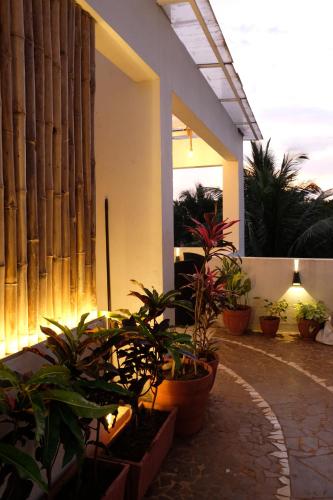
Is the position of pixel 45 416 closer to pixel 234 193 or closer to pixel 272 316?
pixel 272 316

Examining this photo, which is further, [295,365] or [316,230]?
[316,230]

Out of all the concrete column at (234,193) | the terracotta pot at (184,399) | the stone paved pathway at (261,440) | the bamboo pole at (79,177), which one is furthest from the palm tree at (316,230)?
the bamboo pole at (79,177)

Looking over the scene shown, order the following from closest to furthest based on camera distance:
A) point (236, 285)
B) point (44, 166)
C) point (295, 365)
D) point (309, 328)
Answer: point (44, 166), point (295, 365), point (309, 328), point (236, 285)

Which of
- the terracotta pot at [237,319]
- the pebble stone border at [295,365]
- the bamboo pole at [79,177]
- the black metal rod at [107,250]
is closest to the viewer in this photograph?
the bamboo pole at [79,177]

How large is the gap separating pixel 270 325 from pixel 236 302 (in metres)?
0.58

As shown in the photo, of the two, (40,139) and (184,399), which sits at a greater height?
(40,139)

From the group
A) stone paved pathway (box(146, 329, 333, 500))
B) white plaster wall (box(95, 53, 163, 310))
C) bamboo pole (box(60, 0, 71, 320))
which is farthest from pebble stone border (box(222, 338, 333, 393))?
bamboo pole (box(60, 0, 71, 320))

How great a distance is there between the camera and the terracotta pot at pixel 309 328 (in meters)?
5.08

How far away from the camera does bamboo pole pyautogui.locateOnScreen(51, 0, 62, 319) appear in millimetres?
2170

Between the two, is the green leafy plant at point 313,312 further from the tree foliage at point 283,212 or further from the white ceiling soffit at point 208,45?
the tree foliage at point 283,212

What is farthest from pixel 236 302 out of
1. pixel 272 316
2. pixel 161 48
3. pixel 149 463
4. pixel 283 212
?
pixel 283 212

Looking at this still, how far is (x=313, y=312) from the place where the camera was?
5.16 meters

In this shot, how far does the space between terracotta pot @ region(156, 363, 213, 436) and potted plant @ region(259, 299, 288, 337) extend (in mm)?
2698

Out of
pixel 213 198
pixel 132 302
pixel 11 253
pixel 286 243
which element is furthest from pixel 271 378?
pixel 213 198
